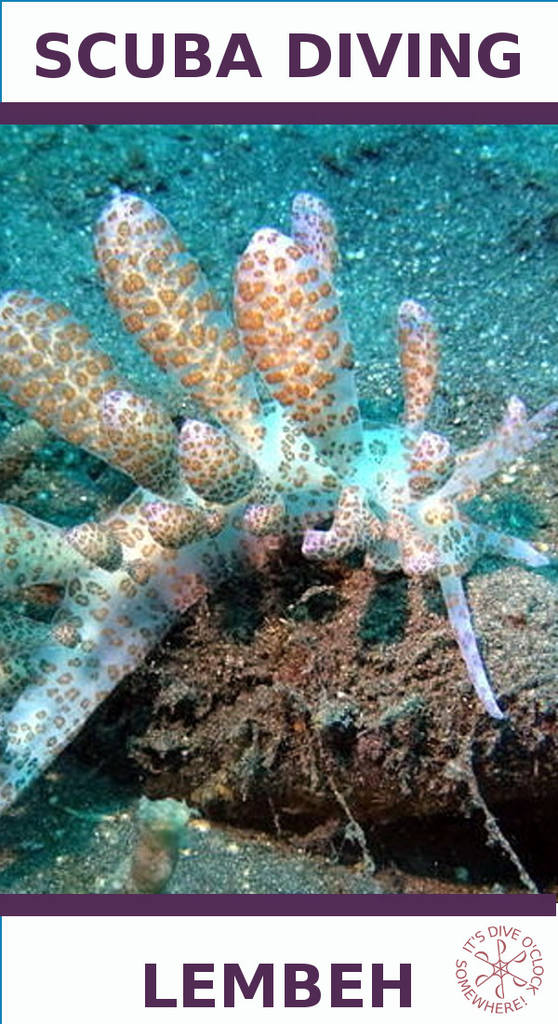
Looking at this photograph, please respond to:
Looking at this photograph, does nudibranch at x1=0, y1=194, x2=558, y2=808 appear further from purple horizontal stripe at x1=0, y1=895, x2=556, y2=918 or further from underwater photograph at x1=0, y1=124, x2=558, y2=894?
purple horizontal stripe at x1=0, y1=895, x2=556, y2=918

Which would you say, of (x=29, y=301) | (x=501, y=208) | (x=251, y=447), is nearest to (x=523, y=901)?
(x=251, y=447)

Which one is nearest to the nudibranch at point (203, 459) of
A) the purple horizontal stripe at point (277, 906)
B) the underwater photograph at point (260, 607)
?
the underwater photograph at point (260, 607)

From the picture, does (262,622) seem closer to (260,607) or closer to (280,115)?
(260,607)

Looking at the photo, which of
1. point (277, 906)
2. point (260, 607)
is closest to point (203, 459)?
point (260, 607)

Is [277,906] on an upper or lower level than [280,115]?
lower

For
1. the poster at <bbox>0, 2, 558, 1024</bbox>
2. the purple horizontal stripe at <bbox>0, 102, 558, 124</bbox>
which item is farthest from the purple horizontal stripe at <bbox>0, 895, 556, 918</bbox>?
the purple horizontal stripe at <bbox>0, 102, 558, 124</bbox>

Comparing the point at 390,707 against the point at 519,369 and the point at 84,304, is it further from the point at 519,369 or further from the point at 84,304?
the point at 84,304
